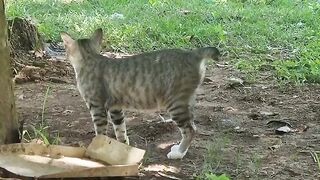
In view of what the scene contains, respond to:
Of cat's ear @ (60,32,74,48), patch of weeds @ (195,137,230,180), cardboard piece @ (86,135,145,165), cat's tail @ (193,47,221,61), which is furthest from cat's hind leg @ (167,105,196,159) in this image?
cat's ear @ (60,32,74,48)

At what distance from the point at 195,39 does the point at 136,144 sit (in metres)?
4.23

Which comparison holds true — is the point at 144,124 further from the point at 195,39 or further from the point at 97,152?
the point at 195,39

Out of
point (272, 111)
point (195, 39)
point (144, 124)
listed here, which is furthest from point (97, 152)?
point (195, 39)

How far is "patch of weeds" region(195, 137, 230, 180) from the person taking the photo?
169 inches

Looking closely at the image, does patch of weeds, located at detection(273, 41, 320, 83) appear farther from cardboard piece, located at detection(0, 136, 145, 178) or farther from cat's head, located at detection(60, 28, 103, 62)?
cardboard piece, located at detection(0, 136, 145, 178)

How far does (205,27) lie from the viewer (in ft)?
31.5

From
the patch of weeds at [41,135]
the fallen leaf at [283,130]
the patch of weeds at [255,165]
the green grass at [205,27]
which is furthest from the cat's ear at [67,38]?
the green grass at [205,27]

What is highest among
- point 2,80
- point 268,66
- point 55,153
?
point 2,80

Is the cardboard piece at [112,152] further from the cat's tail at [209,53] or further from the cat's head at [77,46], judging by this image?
the cat's head at [77,46]

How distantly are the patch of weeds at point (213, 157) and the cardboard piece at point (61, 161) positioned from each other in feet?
1.61

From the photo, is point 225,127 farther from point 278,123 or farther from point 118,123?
point 118,123

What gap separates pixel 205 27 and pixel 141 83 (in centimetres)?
473

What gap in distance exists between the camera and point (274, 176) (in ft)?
14.4

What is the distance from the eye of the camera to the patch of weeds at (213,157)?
4.30 m
